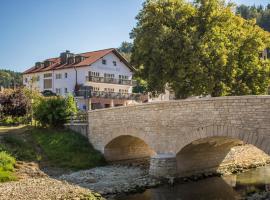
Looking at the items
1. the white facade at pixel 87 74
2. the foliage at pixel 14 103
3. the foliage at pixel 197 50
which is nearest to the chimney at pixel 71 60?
the white facade at pixel 87 74

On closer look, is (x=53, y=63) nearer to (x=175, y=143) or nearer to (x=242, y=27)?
(x=242, y=27)

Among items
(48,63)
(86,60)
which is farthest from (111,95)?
(48,63)

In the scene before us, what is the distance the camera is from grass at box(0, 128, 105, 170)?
1067 inches

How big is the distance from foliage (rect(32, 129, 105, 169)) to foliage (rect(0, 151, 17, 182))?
3183mm

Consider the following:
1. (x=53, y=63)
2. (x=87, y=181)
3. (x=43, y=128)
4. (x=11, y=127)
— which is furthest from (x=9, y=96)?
(x=53, y=63)

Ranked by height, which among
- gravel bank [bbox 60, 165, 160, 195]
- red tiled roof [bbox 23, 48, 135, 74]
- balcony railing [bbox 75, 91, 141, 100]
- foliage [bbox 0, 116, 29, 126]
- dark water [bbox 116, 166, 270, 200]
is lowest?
dark water [bbox 116, 166, 270, 200]

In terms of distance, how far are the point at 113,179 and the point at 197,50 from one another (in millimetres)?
13012

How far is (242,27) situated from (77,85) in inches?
1002

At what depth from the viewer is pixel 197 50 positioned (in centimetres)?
3114

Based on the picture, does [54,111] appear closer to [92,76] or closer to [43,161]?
[43,161]

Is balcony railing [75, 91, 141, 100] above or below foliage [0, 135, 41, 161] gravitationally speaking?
above

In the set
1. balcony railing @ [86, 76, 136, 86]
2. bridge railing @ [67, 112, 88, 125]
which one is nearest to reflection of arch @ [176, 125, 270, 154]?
bridge railing @ [67, 112, 88, 125]

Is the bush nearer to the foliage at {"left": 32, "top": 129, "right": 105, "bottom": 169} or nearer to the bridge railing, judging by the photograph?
the bridge railing

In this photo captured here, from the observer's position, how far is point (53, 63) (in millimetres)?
62594
